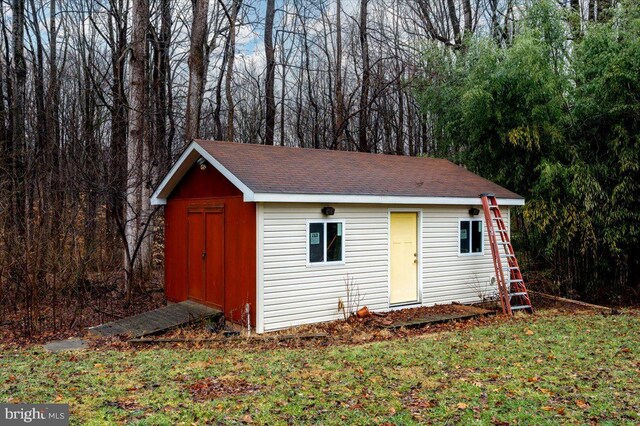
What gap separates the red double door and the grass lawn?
1897mm

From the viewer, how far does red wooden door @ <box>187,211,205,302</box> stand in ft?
30.1

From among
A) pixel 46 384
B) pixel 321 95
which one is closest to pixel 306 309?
pixel 46 384

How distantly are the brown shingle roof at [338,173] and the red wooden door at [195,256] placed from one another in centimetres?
150

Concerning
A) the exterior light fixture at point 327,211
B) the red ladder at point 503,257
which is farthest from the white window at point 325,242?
the red ladder at point 503,257

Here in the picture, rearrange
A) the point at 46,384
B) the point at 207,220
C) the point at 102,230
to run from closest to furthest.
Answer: the point at 46,384, the point at 207,220, the point at 102,230

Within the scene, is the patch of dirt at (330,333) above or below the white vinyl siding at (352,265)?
below

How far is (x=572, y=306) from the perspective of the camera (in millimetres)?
10609

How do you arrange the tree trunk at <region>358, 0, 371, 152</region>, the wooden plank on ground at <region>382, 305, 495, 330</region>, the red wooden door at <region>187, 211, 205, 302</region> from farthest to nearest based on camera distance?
1. the tree trunk at <region>358, 0, 371, 152</region>
2. the red wooden door at <region>187, 211, 205, 302</region>
3. the wooden plank on ground at <region>382, 305, 495, 330</region>

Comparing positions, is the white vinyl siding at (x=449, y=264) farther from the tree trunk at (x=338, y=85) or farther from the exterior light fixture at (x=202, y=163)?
the tree trunk at (x=338, y=85)

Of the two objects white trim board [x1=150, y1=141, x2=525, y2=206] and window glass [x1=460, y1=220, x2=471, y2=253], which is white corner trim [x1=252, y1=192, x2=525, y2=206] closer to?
white trim board [x1=150, y1=141, x2=525, y2=206]

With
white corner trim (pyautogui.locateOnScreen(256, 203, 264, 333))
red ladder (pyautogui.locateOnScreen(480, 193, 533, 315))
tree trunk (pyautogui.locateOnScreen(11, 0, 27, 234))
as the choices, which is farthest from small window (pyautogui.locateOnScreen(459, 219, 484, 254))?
tree trunk (pyautogui.locateOnScreen(11, 0, 27, 234))

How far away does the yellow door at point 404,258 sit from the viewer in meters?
9.34

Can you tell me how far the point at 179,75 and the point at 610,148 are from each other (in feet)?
48.8

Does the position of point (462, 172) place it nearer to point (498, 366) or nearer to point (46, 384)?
point (498, 366)
